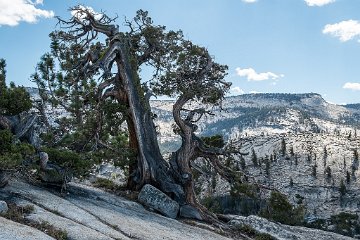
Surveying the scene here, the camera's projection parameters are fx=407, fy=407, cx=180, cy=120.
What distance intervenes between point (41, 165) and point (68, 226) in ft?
16.7

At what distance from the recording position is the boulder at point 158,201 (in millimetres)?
19938

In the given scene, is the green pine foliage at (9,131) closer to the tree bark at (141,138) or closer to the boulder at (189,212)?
the tree bark at (141,138)

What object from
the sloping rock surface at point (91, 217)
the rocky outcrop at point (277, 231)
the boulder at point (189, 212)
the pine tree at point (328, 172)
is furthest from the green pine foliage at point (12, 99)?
the pine tree at point (328, 172)

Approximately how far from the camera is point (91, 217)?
46.1 ft

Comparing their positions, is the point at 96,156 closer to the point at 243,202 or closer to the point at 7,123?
the point at 7,123

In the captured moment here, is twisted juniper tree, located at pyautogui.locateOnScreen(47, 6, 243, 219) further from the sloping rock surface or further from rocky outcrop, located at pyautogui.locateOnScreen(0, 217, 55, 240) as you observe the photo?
rocky outcrop, located at pyautogui.locateOnScreen(0, 217, 55, 240)

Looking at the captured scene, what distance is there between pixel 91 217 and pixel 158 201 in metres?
6.40

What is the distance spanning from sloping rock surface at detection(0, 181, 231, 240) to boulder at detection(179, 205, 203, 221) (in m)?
2.48

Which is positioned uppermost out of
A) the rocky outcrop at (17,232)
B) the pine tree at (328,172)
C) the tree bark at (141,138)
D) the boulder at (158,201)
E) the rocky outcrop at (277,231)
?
the tree bark at (141,138)

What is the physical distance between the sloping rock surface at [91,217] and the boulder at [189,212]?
2.48 m

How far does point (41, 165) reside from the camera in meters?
16.4

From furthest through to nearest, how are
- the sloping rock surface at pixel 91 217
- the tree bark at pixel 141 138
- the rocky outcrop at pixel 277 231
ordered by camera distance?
1. the tree bark at pixel 141 138
2. the rocky outcrop at pixel 277 231
3. the sloping rock surface at pixel 91 217

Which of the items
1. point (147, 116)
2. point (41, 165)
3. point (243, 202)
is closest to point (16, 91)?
point (41, 165)

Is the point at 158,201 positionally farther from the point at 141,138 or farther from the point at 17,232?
the point at 17,232
